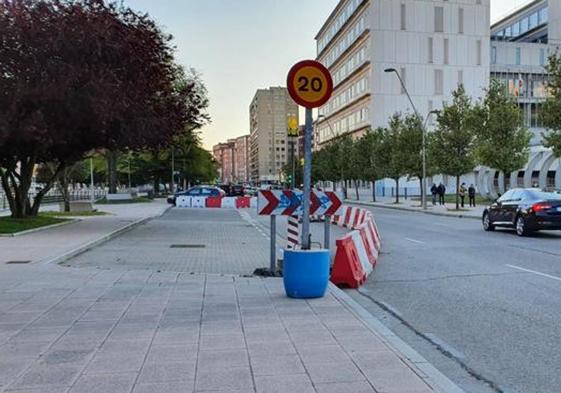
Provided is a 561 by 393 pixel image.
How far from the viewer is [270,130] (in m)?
121

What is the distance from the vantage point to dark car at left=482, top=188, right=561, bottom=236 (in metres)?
18.7

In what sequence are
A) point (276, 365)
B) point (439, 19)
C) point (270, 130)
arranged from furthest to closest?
1. point (270, 130)
2. point (439, 19)
3. point (276, 365)

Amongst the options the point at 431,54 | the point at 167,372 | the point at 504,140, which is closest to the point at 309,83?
the point at 167,372

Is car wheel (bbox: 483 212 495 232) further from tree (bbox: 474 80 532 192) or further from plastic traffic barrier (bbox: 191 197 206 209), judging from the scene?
plastic traffic barrier (bbox: 191 197 206 209)

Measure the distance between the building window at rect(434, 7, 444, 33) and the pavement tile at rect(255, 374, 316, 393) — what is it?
83081mm

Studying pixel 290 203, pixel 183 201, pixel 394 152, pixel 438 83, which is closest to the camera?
pixel 290 203

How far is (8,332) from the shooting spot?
6.24m

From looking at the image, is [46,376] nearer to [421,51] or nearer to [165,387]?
[165,387]

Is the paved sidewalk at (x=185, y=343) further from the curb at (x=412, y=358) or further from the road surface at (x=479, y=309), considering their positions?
the road surface at (x=479, y=309)

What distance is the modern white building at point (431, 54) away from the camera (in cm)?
7881

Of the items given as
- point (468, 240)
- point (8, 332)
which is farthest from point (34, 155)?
point (8, 332)

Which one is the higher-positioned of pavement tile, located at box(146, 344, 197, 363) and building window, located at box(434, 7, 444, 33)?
building window, located at box(434, 7, 444, 33)

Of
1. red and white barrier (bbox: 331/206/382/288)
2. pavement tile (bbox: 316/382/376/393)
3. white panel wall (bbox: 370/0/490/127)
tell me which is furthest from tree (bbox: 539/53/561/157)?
white panel wall (bbox: 370/0/490/127)

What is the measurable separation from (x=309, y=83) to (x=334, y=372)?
446 cm
